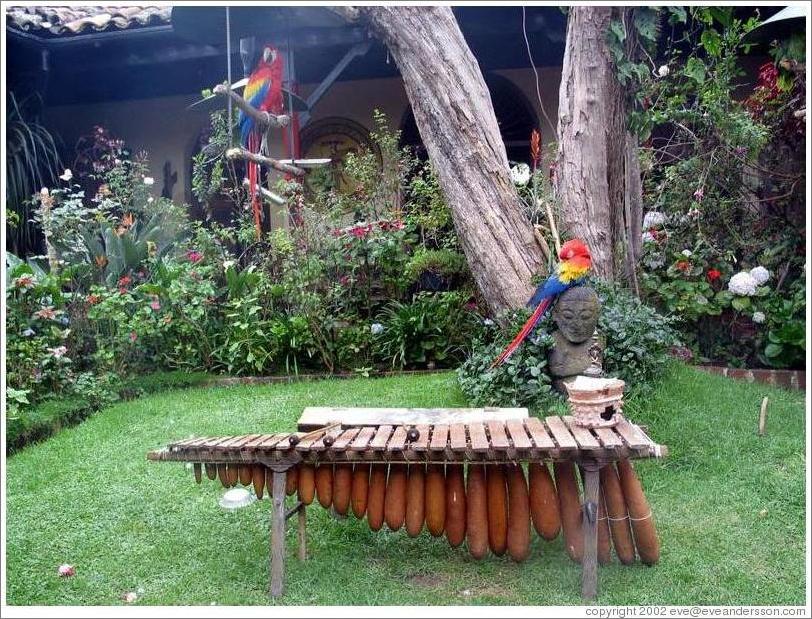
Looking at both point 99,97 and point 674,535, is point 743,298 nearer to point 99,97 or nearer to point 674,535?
point 674,535

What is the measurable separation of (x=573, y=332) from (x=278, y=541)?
2.20m

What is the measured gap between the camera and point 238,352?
636cm

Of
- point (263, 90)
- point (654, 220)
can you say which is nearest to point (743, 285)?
point (654, 220)

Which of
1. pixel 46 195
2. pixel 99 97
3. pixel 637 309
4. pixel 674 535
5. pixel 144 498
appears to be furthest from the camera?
pixel 99 97

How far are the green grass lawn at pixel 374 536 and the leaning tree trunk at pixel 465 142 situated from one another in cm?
114

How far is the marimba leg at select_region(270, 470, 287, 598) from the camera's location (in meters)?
3.07

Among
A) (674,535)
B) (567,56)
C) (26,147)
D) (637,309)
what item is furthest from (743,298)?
(26,147)

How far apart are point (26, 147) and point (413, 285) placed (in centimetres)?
454

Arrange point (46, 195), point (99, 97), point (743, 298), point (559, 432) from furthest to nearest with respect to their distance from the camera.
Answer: point (99, 97) → point (46, 195) → point (743, 298) → point (559, 432)

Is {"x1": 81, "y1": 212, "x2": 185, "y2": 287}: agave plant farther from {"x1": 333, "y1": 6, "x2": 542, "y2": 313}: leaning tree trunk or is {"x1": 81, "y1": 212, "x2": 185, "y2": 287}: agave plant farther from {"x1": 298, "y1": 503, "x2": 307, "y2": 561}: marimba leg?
{"x1": 298, "y1": 503, "x2": 307, "y2": 561}: marimba leg

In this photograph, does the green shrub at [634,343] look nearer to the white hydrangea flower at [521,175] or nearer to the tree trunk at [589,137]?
the tree trunk at [589,137]

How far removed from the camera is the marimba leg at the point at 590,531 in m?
2.94

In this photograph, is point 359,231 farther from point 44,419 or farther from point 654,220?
point 44,419

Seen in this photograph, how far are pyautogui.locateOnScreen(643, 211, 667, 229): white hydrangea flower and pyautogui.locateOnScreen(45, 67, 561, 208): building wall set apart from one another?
349 cm
